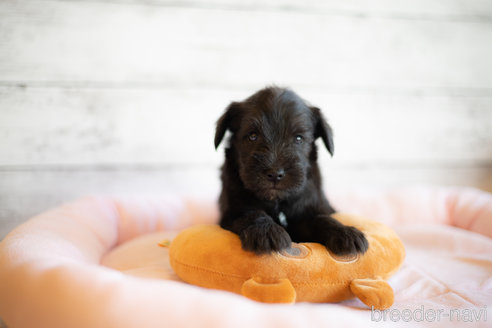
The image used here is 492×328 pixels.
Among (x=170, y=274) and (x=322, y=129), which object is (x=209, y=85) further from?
(x=170, y=274)

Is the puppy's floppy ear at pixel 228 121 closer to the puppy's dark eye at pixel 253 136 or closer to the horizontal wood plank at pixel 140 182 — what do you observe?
the puppy's dark eye at pixel 253 136

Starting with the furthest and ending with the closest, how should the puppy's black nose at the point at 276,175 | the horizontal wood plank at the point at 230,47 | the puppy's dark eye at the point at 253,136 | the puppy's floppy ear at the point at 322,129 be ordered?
the horizontal wood plank at the point at 230,47 < the puppy's floppy ear at the point at 322,129 < the puppy's dark eye at the point at 253,136 < the puppy's black nose at the point at 276,175

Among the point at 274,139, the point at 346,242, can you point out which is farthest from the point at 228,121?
the point at 346,242

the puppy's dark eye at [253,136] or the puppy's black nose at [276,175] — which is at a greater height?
the puppy's dark eye at [253,136]

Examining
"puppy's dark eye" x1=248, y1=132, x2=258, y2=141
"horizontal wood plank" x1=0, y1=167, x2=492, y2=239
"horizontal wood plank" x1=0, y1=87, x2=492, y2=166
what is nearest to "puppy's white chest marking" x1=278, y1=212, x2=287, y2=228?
"puppy's dark eye" x1=248, y1=132, x2=258, y2=141

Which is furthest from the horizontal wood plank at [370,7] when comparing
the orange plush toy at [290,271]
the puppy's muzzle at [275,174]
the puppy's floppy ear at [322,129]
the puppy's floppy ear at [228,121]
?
the orange plush toy at [290,271]

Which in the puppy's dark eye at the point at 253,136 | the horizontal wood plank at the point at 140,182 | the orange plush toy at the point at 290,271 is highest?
the puppy's dark eye at the point at 253,136

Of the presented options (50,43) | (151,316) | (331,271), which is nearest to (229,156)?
(331,271)

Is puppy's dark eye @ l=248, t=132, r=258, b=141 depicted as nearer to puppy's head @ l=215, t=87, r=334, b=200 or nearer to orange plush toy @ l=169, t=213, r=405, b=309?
puppy's head @ l=215, t=87, r=334, b=200
